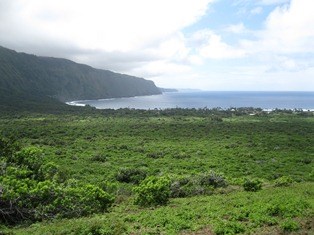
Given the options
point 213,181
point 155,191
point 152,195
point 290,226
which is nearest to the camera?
point 290,226

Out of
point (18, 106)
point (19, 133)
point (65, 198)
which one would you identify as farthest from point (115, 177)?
point (18, 106)

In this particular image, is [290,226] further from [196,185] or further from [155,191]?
[196,185]

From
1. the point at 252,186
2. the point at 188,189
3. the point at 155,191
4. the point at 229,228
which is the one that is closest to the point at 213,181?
the point at 188,189

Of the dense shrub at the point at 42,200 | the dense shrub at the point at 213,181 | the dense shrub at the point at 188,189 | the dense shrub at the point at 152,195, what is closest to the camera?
the dense shrub at the point at 42,200

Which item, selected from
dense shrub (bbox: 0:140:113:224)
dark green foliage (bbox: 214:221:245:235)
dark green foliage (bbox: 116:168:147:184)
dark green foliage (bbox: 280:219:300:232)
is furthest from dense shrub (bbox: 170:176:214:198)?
dark green foliage (bbox: 280:219:300:232)

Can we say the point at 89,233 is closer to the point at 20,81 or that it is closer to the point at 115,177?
the point at 115,177

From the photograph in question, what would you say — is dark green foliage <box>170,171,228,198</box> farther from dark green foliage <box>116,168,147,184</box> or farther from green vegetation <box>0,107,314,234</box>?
dark green foliage <box>116,168,147,184</box>

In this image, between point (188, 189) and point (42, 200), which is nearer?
point (42, 200)

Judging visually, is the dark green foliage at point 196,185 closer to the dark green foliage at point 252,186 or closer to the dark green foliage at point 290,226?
the dark green foliage at point 252,186

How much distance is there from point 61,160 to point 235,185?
21743 millimetres

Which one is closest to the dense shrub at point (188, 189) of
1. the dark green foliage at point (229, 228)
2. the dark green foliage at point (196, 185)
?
the dark green foliage at point (196, 185)

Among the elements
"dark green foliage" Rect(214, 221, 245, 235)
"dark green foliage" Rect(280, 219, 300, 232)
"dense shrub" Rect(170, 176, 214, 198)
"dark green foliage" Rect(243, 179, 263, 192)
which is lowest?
"dense shrub" Rect(170, 176, 214, 198)

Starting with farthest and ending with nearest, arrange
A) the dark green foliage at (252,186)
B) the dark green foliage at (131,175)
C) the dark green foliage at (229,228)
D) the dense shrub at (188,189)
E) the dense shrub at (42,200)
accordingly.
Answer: the dark green foliage at (131,175) → the dense shrub at (188,189) → the dark green foliage at (252,186) → the dense shrub at (42,200) → the dark green foliage at (229,228)

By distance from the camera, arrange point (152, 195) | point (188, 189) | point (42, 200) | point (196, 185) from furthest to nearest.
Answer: point (196, 185) → point (188, 189) → point (152, 195) → point (42, 200)
